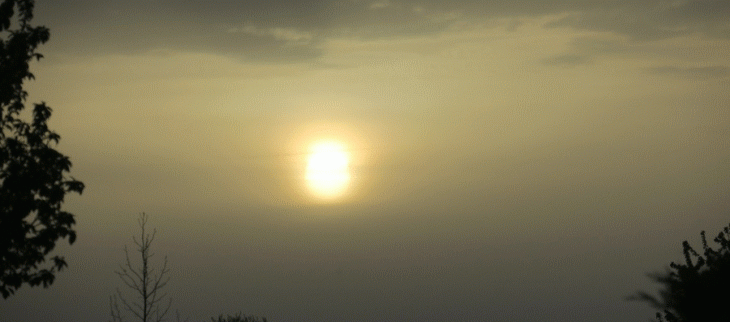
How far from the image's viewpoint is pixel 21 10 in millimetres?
15648

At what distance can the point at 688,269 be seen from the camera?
1025 cm

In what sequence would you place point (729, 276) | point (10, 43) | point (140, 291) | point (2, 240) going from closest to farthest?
point (729, 276), point (2, 240), point (10, 43), point (140, 291)

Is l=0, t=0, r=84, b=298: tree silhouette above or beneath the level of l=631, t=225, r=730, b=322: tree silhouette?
above

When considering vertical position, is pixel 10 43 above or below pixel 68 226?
above

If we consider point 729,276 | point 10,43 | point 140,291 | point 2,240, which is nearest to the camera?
point 729,276

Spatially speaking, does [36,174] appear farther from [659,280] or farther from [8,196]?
[659,280]

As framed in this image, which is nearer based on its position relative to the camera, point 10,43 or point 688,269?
point 688,269

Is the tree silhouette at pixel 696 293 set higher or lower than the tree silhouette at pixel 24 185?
lower

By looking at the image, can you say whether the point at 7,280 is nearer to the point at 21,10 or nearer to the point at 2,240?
the point at 2,240

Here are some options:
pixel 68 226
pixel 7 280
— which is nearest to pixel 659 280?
pixel 68 226

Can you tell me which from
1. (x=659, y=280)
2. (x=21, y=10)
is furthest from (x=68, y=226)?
Result: (x=659, y=280)

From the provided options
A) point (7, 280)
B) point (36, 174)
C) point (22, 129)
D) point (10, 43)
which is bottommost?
point (7, 280)

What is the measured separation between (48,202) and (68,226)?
1.95 ft

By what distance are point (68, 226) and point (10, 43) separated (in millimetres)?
3920
